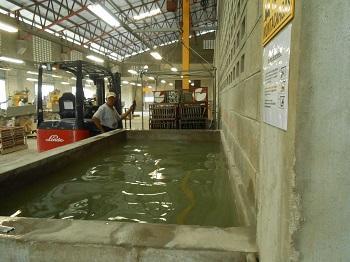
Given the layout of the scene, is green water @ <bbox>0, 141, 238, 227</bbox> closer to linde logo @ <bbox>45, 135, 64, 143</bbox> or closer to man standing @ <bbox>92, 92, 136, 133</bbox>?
linde logo @ <bbox>45, 135, 64, 143</bbox>

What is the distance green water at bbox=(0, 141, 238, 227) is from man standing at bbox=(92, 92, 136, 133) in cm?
184

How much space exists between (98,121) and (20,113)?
658cm

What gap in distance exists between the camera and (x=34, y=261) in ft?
5.46

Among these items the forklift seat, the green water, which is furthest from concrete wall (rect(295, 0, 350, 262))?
the forklift seat

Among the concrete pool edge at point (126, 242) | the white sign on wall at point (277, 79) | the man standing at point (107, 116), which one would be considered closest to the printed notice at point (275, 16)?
the white sign on wall at point (277, 79)

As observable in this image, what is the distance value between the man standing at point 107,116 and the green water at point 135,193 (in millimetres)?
1845

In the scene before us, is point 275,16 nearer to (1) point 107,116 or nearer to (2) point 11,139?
(1) point 107,116

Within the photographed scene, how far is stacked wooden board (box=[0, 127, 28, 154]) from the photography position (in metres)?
9.55

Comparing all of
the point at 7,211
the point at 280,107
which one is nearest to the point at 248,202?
the point at 280,107

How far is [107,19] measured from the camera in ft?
33.7

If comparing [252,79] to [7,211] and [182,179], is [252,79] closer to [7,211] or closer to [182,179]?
[182,179]

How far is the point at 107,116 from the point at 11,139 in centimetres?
458

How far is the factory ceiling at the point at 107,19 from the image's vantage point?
11828mm

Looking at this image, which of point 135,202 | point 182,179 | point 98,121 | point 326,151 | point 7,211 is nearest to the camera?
point 326,151
